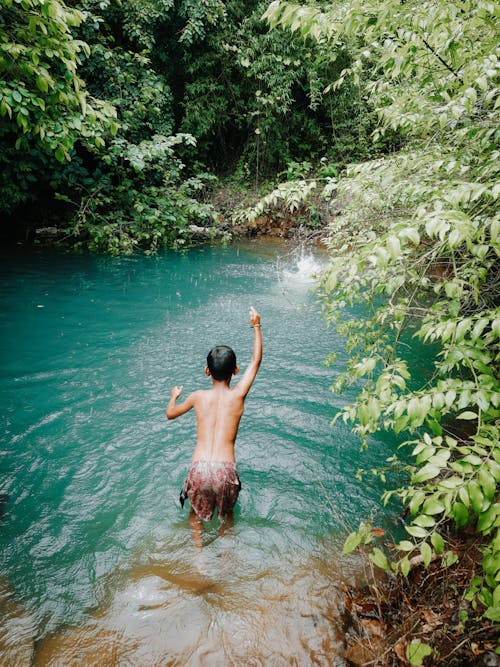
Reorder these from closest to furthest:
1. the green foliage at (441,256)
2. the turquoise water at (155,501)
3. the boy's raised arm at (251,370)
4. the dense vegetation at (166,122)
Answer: the green foliage at (441,256)
the turquoise water at (155,501)
the boy's raised arm at (251,370)
the dense vegetation at (166,122)

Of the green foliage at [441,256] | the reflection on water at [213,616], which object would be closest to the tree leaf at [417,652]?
the green foliage at [441,256]

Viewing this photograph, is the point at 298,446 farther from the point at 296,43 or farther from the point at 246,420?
the point at 296,43

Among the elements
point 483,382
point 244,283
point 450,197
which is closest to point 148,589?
point 483,382

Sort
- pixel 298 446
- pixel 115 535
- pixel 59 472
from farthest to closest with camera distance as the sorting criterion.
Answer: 1. pixel 298 446
2. pixel 59 472
3. pixel 115 535

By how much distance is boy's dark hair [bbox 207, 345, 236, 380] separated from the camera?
121 inches

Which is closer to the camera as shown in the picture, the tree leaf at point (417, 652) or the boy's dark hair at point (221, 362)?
the tree leaf at point (417, 652)

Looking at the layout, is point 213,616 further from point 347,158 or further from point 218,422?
point 347,158

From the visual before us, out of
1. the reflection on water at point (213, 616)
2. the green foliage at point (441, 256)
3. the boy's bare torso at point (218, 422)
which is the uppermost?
the green foliage at point (441, 256)

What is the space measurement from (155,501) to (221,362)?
1682 mm

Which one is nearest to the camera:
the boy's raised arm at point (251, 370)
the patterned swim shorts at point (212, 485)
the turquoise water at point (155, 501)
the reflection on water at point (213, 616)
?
the reflection on water at point (213, 616)

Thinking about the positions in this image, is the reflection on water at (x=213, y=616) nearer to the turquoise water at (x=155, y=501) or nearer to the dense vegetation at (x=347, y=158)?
the turquoise water at (x=155, y=501)

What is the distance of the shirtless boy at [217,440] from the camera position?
302 centimetres

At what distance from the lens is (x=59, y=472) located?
12.9ft

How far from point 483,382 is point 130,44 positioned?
1502cm
